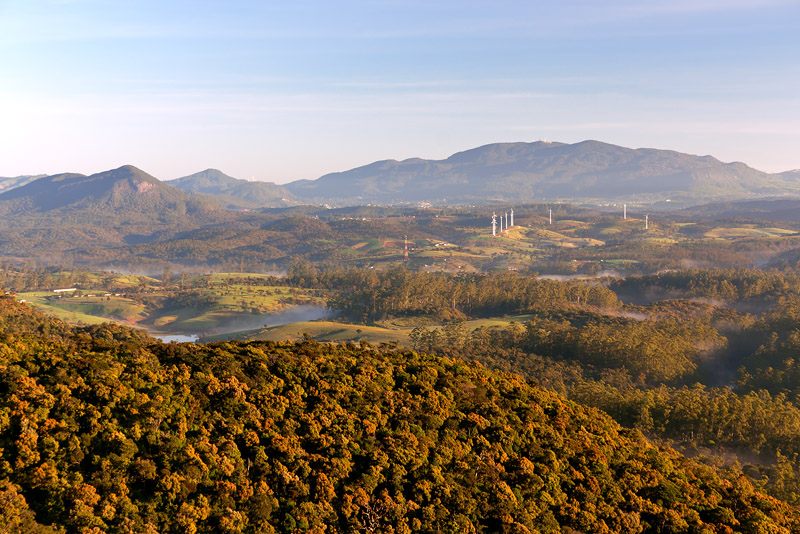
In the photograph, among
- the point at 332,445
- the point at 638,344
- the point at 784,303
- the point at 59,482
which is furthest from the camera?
the point at 784,303

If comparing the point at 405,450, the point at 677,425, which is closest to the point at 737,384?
the point at 677,425

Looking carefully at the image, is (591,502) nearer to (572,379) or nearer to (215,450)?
(215,450)

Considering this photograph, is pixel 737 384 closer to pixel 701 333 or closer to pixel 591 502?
pixel 701 333

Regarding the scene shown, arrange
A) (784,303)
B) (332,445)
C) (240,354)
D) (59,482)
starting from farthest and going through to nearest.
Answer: (784,303)
(240,354)
(332,445)
(59,482)

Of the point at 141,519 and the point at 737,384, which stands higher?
the point at 141,519

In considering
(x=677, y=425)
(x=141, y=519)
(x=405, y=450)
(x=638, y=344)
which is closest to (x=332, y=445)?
(x=405, y=450)

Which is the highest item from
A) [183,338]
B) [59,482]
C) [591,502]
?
[59,482]

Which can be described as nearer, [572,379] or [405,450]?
[405,450]
